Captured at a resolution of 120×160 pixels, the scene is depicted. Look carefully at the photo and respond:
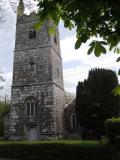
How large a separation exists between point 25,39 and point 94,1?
29.8 m

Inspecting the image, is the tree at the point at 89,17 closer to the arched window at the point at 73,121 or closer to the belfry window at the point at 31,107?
the belfry window at the point at 31,107

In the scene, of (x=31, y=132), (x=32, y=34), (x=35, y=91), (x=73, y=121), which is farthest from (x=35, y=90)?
(x=32, y=34)

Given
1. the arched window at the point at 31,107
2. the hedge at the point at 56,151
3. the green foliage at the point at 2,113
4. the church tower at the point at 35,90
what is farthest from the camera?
the green foliage at the point at 2,113

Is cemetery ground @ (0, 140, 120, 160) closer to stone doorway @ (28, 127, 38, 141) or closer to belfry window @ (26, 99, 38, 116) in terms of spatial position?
stone doorway @ (28, 127, 38, 141)

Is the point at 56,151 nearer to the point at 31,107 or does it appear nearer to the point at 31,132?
the point at 31,132

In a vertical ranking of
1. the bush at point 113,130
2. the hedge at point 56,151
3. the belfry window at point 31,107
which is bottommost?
the hedge at point 56,151

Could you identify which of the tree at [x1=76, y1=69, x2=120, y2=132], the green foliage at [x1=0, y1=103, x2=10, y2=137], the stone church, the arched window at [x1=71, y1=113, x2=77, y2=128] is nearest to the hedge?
the stone church

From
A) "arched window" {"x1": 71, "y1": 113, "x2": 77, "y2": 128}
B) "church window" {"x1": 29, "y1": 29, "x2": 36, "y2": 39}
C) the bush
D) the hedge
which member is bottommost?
the hedge

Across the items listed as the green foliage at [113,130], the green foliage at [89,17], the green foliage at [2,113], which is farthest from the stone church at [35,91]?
the green foliage at [89,17]

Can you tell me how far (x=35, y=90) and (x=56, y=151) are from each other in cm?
1268

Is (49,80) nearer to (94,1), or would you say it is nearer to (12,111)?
(12,111)

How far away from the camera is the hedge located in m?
16.0

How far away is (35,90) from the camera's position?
96.1ft

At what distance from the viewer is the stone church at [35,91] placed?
1105 inches
